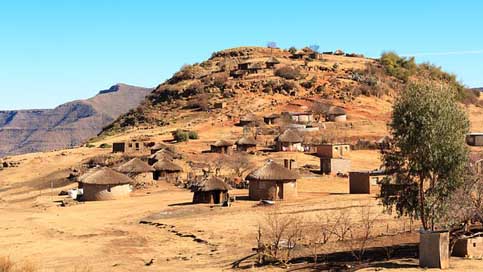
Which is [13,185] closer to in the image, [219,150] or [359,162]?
[219,150]

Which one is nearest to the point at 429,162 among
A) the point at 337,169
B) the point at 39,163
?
the point at 337,169

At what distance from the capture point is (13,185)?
52469 mm

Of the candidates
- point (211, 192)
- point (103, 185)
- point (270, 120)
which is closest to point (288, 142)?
point (270, 120)

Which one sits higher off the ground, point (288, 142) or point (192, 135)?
point (192, 135)

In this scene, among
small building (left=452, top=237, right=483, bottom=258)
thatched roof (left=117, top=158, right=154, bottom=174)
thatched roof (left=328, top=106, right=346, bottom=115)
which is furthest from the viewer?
thatched roof (left=328, top=106, right=346, bottom=115)

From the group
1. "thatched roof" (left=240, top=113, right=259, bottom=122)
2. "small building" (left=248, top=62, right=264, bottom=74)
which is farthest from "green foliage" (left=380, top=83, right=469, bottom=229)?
Answer: "small building" (left=248, top=62, right=264, bottom=74)

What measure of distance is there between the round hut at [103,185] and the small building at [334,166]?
14.4 meters

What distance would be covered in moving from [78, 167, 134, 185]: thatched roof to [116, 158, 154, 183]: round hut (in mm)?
3286

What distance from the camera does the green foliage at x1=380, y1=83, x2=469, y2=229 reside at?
60.8ft

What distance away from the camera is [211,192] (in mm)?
36688

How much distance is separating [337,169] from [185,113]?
42.0m

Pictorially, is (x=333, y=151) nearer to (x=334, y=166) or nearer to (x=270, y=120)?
(x=334, y=166)

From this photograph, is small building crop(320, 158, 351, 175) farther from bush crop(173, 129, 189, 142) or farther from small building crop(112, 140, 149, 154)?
bush crop(173, 129, 189, 142)

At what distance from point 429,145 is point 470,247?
3356mm
